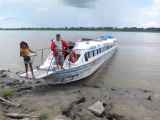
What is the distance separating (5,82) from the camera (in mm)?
15906

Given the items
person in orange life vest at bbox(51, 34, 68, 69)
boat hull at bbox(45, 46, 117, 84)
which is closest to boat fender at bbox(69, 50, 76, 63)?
boat hull at bbox(45, 46, 117, 84)

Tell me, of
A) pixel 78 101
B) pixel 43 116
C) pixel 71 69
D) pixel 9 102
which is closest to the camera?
pixel 43 116

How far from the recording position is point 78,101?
12.2 m

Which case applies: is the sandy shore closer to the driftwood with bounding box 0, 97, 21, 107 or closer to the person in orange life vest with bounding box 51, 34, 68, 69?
the driftwood with bounding box 0, 97, 21, 107

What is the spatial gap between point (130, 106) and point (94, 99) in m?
1.77

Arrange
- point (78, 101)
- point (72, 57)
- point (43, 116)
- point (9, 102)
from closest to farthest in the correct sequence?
point (43, 116) < point (9, 102) < point (78, 101) < point (72, 57)

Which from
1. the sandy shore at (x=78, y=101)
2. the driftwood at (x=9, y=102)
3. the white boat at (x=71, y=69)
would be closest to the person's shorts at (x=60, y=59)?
the white boat at (x=71, y=69)

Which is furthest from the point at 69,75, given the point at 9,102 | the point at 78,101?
the point at 9,102

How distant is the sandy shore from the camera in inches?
420

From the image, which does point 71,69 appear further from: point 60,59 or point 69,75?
point 60,59

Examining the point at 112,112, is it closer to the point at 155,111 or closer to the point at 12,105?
the point at 155,111

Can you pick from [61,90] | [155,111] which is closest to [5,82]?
[61,90]

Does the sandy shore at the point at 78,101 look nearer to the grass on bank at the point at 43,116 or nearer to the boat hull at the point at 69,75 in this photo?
the boat hull at the point at 69,75

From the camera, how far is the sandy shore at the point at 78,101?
420 inches
